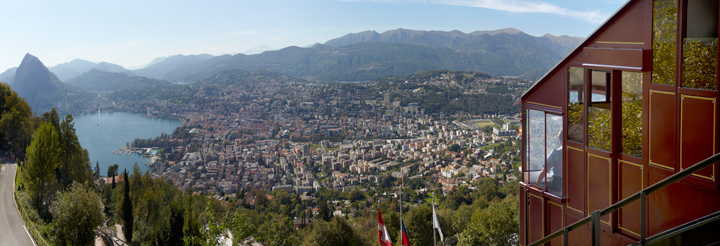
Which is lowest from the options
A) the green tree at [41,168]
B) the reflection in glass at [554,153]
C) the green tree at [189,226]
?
the green tree at [189,226]

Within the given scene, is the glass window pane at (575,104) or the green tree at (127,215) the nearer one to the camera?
the glass window pane at (575,104)

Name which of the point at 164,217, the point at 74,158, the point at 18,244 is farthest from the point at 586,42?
the point at 74,158

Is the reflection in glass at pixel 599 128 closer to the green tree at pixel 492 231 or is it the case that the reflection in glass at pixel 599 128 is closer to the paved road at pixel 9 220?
the green tree at pixel 492 231

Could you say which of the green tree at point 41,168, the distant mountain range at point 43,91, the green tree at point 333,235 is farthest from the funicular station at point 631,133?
the distant mountain range at point 43,91

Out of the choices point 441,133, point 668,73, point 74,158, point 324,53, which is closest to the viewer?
point 668,73

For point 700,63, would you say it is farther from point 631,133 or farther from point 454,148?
point 454,148

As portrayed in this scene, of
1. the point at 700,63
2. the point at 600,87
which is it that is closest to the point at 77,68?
the point at 600,87

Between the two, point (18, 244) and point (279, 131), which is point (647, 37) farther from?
point (279, 131)
